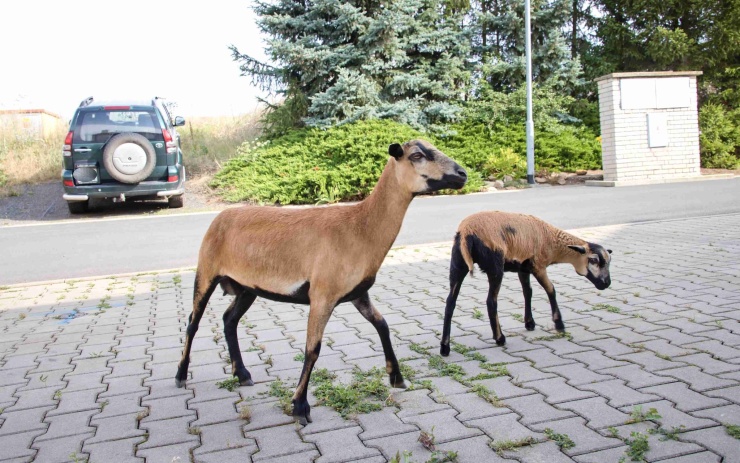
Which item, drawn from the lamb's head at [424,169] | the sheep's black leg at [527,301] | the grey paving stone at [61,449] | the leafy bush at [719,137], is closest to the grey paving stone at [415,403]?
the lamb's head at [424,169]

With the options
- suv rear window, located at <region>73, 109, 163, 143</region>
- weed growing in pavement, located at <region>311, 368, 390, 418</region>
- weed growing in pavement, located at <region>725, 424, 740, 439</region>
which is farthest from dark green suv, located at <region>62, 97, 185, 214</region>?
weed growing in pavement, located at <region>725, 424, 740, 439</region>

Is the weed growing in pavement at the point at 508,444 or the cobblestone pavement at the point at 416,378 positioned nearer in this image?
the weed growing in pavement at the point at 508,444

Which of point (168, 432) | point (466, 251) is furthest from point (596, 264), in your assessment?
point (168, 432)

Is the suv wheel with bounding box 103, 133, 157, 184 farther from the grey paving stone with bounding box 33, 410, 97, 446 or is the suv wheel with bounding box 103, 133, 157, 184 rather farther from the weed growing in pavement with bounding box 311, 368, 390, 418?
the weed growing in pavement with bounding box 311, 368, 390, 418

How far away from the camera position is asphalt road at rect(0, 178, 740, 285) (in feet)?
33.0

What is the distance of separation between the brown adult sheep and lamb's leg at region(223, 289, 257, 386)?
0.19 feet

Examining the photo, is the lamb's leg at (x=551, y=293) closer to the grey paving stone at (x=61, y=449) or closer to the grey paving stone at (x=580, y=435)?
the grey paving stone at (x=580, y=435)

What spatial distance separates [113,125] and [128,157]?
4.60 ft

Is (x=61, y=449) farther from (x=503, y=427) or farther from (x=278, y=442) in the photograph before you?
(x=503, y=427)

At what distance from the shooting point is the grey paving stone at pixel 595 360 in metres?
4.63

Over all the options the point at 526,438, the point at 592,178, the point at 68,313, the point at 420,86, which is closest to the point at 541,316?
the point at 526,438

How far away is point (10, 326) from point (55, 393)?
2.63m

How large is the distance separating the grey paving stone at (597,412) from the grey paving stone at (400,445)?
986 mm

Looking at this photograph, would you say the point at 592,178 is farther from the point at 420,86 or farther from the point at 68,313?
the point at 68,313
